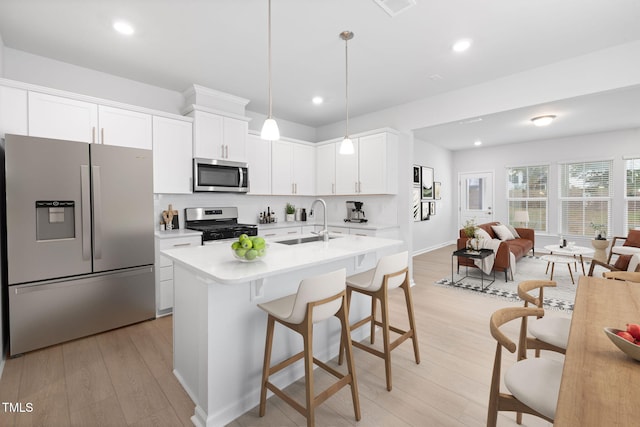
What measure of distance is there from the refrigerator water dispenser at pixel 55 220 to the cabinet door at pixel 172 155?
0.90 metres

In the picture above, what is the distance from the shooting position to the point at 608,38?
2689 mm

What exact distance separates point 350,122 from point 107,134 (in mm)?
3625

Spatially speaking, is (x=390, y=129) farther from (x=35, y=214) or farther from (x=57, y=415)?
(x=57, y=415)

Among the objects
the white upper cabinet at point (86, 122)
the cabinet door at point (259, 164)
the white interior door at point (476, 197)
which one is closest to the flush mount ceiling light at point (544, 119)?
the white interior door at point (476, 197)

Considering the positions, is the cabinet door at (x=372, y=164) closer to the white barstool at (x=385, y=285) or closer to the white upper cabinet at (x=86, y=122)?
the white barstool at (x=385, y=285)

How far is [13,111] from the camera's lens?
102 inches

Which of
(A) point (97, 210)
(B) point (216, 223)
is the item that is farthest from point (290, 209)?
(A) point (97, 210)

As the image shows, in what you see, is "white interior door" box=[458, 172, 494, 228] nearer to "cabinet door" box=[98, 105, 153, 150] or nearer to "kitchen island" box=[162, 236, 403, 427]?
"kitchen island" box=[162, 236, 403, 427]

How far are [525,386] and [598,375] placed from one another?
36 cm

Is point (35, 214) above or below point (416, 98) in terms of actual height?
below

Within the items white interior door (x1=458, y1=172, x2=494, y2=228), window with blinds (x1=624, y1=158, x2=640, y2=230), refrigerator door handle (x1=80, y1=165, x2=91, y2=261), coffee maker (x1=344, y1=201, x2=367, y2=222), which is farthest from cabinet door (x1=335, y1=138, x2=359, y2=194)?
window with blinds (x1=624, y1=158, x2=640, y2=230)

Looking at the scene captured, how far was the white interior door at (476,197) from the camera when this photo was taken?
7873mm

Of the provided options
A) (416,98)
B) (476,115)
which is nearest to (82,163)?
(416,98)

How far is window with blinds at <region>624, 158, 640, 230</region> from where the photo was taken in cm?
602
